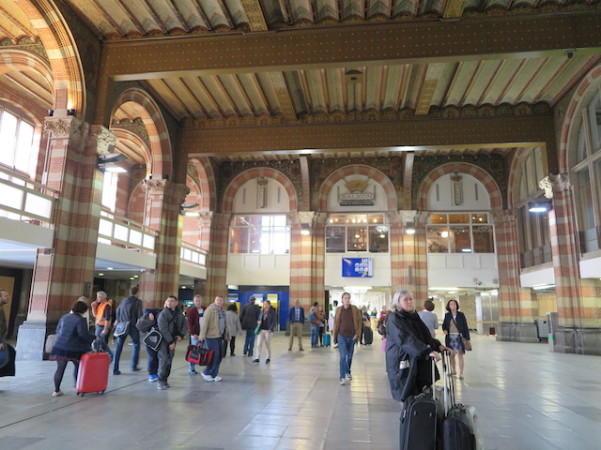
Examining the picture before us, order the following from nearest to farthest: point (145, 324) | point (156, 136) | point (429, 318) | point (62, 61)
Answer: point (145, 324), point (429, 318), point (62, 61), point (156, 136)

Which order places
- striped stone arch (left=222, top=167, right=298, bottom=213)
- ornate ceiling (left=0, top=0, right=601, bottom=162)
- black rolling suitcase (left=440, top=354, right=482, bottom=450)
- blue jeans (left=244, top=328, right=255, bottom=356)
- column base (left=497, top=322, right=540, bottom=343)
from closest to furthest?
black rolling suitcase (left=440, top=354, right=482, bottom=450) → ornate ceiling (left=0, top=0, right=601, bottom=162) → blue jeans (left=244, top=328, right=255, bottom=356) → column base (left=497, top=322, right=540, bottom=343) → striped stone arch (left=222, top=167, right=298, bottom=213)

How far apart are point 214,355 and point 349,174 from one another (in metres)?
14.9

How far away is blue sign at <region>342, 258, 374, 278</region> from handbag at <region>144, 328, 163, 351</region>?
14.5 m

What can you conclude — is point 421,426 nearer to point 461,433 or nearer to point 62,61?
point 461,433

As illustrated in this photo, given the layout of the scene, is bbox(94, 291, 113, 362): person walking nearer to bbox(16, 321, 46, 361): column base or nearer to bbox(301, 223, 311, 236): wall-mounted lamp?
bbox(16, 321, 46, 361): column base

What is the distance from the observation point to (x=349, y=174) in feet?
68.7

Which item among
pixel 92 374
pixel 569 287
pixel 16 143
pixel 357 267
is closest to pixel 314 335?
pixel 357 267

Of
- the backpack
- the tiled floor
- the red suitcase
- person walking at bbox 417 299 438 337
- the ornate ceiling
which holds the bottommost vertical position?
the tiled floor

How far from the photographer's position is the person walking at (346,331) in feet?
24.3

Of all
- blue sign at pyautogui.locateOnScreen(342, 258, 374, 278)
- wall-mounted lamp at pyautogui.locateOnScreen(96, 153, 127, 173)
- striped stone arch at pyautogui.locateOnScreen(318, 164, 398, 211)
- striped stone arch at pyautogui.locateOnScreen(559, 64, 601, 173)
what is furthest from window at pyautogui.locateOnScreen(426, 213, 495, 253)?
wall-mounted lamp at pyautogui.locateOnScreen(96, 153, 127, 173)

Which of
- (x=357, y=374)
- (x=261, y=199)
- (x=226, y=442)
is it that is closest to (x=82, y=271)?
(x=357, y=374)

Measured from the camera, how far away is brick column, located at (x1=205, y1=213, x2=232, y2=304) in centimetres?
2088

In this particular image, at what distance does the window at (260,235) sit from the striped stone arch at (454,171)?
6464 millimetres

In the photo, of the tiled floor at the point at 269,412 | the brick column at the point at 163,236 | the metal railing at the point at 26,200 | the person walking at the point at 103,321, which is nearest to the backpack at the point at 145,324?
the tiled floor at the point at 269,412
